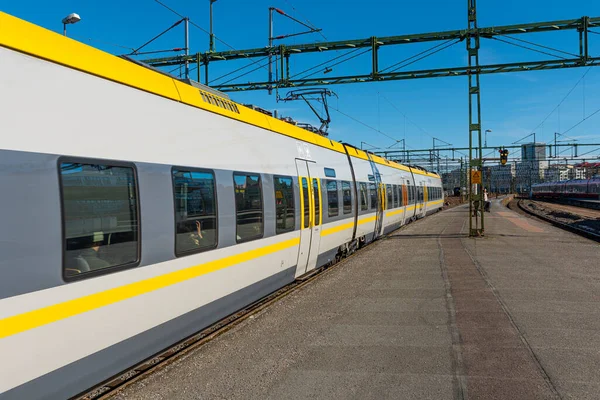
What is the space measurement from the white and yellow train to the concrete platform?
63 cm

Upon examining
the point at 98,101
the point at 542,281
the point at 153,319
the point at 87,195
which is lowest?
the point at 542,281

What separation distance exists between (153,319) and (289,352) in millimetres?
1666

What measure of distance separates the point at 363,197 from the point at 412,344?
8.98 metres

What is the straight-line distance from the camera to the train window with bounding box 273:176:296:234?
320 inches

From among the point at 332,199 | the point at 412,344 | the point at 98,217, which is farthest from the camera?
the point at 332,199

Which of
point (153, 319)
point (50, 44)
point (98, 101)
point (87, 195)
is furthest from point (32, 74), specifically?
point (153, 319)

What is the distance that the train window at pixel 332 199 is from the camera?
11.1 meters

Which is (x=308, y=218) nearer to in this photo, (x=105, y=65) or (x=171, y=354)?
(x=171, y=354)

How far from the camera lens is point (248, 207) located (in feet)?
22.9

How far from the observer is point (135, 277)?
447cm

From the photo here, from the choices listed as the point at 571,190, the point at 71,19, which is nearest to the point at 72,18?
the point at 71,19

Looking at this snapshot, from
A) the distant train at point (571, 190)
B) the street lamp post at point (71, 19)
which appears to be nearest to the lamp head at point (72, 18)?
the street lamp post at point (71, 19)

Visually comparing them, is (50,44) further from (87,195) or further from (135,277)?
(135,277)

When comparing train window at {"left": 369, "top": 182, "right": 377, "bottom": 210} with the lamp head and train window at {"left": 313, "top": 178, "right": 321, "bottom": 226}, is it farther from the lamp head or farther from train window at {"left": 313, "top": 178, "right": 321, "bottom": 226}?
the lamp head
